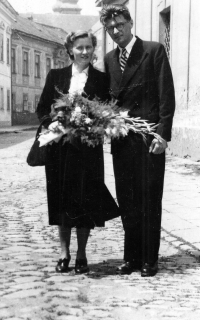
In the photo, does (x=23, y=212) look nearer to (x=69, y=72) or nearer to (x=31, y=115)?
(x=69, y=72)

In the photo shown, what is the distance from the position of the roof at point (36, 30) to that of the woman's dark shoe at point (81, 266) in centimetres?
4342

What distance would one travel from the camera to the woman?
181 inches

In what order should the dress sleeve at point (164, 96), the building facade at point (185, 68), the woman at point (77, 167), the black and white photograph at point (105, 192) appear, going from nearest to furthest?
the black and white photograph at point (105, 192) < the dress sleeve at point (164, 96) < the woman at point (77, 167) < the building facade at point (185, 68)

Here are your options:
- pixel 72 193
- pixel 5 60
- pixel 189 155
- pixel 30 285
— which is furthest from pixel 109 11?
pixel 5 60

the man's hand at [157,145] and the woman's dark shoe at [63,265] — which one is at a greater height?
the man's hand at [157,145]

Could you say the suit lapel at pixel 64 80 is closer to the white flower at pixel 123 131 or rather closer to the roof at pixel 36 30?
the white flower at pixel 123 131

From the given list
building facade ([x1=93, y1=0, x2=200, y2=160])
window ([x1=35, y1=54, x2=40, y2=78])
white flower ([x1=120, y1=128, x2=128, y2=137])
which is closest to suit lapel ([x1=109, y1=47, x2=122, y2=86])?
white flower ([x1=120, y1=128, x2=128, y2=137])

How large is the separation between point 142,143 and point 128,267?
3.03 feet

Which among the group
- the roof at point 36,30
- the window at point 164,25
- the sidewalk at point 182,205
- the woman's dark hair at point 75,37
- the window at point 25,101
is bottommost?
the sidewalk at point 182,205

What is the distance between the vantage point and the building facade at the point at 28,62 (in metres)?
48.0

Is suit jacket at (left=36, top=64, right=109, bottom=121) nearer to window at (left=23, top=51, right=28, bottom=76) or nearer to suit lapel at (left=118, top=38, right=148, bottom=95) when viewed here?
suit lapel at (left=118, top=38, right=148, bottom=95)

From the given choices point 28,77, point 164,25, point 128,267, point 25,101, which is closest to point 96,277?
point 128,267

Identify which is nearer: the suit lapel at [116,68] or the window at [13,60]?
the suit lapel at [116,68]

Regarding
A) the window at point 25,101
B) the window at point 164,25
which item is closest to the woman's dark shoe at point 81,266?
Answer: the window at point 164,25
